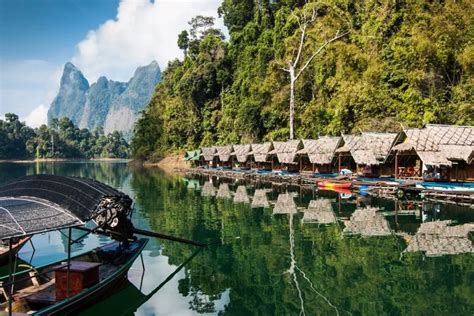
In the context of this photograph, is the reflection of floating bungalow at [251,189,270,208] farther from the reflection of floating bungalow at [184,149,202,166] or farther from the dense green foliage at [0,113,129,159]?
the dense green foliage at [0,113,129,159]

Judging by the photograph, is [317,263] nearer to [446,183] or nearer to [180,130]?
[446,183]

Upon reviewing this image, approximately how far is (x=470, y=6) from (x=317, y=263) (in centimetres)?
3325

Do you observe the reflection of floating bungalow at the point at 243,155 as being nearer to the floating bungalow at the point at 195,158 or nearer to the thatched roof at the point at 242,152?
the thatched roof at the point at 242,152

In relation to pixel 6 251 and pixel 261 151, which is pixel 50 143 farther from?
pixel 6 251

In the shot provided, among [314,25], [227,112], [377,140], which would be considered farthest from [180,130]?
[377,140]

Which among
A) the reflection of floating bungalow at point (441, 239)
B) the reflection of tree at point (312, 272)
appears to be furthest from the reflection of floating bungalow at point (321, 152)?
A: the reflection of tree at point (312, 272)

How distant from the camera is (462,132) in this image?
77.9ft

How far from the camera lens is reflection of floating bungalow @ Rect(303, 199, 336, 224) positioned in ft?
59.4

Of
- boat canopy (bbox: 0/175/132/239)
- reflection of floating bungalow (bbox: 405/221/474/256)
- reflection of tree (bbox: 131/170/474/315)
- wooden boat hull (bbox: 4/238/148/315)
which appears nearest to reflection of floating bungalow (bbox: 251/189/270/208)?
reflection of tree (bbox: 131/170/474/315)

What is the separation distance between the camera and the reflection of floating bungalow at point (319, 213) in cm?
1811

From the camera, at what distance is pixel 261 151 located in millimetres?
42188

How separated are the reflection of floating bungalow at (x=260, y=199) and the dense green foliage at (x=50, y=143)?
88696 mm

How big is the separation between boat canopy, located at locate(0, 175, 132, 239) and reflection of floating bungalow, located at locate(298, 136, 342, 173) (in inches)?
957

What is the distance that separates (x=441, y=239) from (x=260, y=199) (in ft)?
41.8
